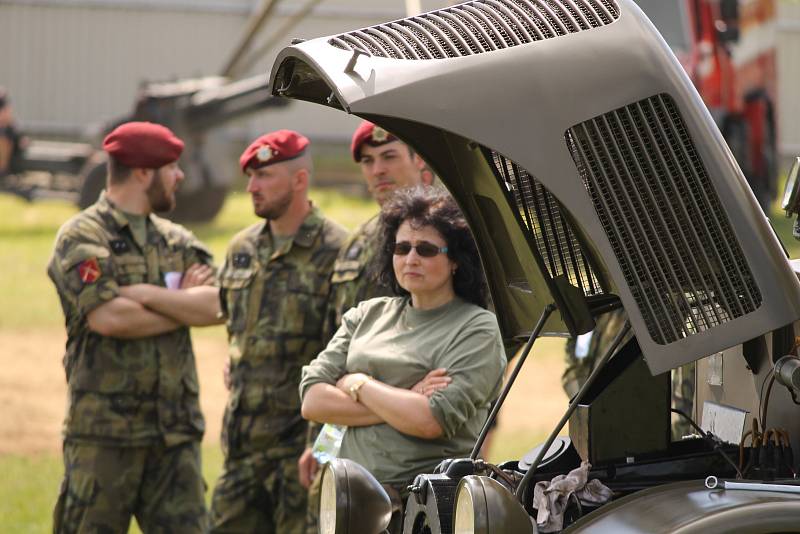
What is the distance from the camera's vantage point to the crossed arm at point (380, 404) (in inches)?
193

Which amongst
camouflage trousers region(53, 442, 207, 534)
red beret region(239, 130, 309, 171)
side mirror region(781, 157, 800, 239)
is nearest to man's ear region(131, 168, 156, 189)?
red beret region(239, 130, 309, 171)

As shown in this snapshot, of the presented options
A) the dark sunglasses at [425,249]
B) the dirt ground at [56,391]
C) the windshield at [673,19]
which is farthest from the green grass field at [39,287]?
the windshield at [673,19]

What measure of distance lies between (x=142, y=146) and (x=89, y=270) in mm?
675

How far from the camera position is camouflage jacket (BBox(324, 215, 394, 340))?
20.6 feet

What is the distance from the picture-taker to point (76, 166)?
22.6 m

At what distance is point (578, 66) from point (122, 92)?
101 feet

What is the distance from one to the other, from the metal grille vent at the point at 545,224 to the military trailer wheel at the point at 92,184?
56.6 ft

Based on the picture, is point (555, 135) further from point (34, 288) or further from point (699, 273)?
point (34, 288)

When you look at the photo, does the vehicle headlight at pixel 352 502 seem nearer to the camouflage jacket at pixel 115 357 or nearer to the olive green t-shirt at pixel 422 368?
the olive green t-shirt at pixel 422 368

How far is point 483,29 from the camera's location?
11.2ft

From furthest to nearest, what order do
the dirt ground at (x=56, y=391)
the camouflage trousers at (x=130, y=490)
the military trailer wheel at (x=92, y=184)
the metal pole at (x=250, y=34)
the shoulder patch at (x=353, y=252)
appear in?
the military trailer wheel at (x=92, y=184), the metal pole at (x=250, y=34), the dirt ground at (x=56, y=391), the camouflage trousers at (x=130, y=490), the shoulder patch at (x=353, y=252)

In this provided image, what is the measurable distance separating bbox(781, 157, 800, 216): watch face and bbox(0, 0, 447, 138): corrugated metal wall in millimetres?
29033

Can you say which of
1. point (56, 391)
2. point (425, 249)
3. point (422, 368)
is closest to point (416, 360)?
point (422, 368)

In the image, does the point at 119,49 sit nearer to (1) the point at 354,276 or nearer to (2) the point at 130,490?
(2) the point at 130,490
